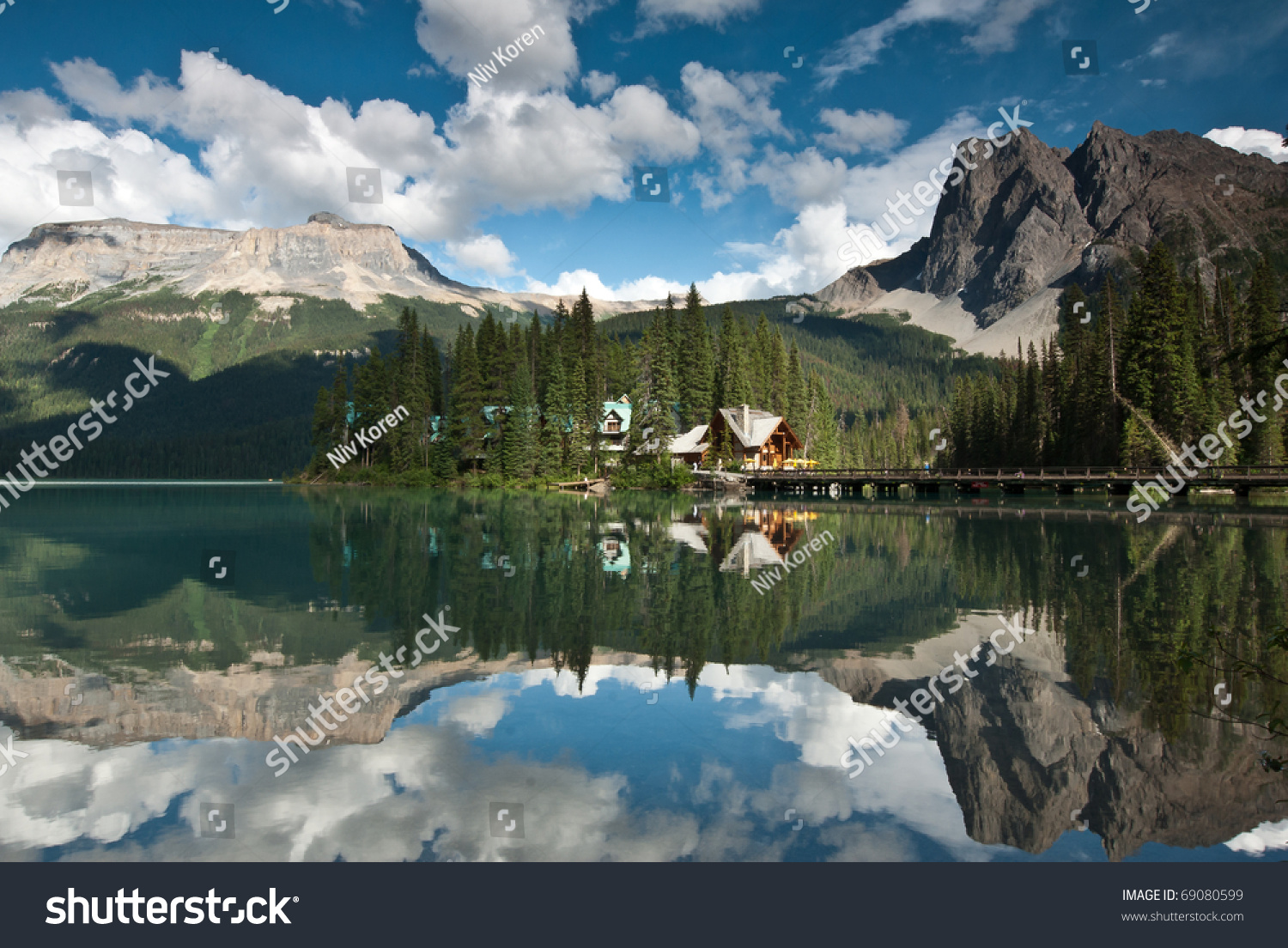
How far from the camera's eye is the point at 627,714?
28.7 feet

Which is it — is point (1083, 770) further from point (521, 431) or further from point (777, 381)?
point (777, 381)

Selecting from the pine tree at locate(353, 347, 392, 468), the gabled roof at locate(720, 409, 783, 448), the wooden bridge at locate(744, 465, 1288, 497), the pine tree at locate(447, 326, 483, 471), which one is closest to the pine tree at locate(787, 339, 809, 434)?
the gabled roof at locate(720, 409, 783, 448)

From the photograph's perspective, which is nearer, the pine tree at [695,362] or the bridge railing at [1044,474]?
the bridge railing at [1044,474]

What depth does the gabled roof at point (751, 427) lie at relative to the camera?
79.7 metres

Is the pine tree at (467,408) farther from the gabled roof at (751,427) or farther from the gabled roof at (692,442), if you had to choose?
the gabled roof at (751,427)

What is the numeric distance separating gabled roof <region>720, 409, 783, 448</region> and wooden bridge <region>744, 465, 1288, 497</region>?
209 inches

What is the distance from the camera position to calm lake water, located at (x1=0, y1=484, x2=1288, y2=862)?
237 inches

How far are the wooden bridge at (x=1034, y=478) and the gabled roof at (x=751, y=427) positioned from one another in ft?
17.4

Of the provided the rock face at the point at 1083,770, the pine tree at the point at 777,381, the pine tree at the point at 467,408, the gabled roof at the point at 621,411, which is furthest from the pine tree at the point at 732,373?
the rock face at the point at 1083,770

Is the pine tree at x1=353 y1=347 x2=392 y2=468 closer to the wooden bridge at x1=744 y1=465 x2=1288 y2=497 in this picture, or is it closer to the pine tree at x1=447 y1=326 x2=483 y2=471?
the pine tree at x1=447 y1=326 x2=483 y2=471

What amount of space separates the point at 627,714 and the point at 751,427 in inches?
2896
